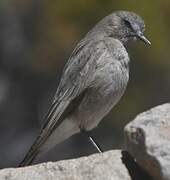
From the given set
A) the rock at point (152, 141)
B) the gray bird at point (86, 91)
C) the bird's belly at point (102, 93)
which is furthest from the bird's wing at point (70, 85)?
the rock at point (152, 141)

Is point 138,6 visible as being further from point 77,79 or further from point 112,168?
point 112,168

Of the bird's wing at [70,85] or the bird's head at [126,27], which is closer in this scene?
the bird's wing at [70,85]

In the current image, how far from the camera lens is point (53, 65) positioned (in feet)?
50.9

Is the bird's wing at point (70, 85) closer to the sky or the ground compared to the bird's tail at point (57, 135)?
closer to the sky

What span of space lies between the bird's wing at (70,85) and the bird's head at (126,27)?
0.47 metres

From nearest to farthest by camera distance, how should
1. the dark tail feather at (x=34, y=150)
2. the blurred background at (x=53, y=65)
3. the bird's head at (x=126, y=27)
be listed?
the dark tail feather at (x=34, y=150) → the bird's head at (x=126, y=27) → the blurred background at (x=53, y=65)

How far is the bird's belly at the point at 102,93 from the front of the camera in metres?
9.81

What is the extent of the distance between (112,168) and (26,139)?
8.08 meters

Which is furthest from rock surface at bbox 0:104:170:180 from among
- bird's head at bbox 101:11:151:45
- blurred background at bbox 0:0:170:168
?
blurred background at bbox 0:0:170:168

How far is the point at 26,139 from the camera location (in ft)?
52.2

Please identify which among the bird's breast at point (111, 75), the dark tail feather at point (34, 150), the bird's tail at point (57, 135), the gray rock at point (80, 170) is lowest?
the bird's tail at point (57, 135)

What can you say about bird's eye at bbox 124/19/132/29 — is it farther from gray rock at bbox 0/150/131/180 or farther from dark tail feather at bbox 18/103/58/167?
gray rock at bbox 0/150/131/180

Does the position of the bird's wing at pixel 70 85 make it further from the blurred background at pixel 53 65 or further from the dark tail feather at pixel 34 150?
Result: the blurred background at pixel 53 65

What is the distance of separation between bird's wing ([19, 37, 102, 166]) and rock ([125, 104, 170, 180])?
201 cm
